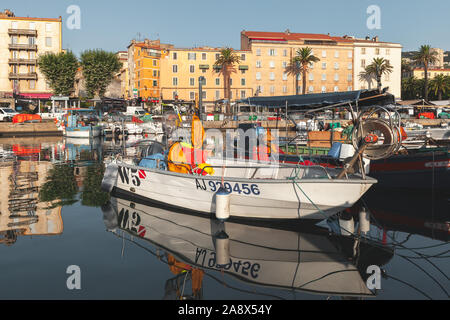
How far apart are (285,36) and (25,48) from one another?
1839 inches

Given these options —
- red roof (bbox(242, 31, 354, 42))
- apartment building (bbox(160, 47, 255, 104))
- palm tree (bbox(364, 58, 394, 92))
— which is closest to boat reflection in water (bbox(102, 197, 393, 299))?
apartment building (bbox(160, 47, 255, 104))

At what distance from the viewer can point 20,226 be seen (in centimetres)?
1018

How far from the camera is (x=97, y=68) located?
61.5 m

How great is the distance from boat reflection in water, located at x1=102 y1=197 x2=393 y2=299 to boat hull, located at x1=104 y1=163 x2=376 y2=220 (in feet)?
1.28

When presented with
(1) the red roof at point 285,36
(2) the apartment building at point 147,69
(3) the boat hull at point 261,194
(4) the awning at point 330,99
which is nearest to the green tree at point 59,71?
(2) the apartment building at point 147,69

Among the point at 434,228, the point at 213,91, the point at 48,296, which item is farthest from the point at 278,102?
the point at 213,91

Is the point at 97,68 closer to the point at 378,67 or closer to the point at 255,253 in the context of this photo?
the point at 378,67

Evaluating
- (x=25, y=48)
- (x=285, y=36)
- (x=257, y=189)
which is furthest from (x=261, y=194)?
(x=285, y=36)

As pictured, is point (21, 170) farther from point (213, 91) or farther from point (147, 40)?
point (147, 40)

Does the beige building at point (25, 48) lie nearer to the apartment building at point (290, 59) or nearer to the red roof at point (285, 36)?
the red roof at point (285, 36)

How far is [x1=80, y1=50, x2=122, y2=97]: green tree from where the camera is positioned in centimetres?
6138

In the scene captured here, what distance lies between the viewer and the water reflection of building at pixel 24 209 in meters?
9.88

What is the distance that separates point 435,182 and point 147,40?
246 feet

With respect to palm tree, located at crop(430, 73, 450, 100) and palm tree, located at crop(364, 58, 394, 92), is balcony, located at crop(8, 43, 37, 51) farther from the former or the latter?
palm tree, located at crop(430, 73, 450, 100)
